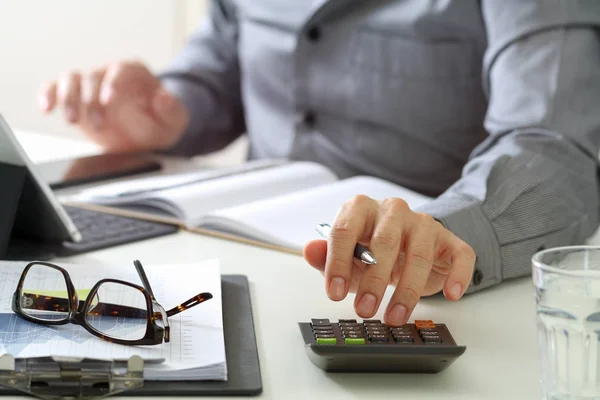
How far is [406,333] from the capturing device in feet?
2.10

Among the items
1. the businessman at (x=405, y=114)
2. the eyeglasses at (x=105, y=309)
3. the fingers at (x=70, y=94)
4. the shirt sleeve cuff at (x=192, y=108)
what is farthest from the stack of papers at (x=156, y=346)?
the shirt sleeve cuff at (x=192, y=108)

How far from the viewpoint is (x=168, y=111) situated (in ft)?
5.05

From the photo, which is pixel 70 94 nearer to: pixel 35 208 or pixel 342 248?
pixel 35 208

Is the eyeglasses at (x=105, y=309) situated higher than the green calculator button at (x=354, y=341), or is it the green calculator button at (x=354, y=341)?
the eyeglasses at (x=105, y=309)

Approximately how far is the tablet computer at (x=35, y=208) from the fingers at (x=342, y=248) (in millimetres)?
336

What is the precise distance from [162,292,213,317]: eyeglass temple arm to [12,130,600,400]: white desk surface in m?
0.06

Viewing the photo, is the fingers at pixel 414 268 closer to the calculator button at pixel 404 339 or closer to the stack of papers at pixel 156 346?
the calculator button at pixel 404 339

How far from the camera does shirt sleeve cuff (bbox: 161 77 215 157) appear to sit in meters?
1.67

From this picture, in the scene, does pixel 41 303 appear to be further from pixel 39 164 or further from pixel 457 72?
pixel 457 72

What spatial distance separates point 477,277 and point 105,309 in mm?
377

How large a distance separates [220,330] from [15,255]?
32cm

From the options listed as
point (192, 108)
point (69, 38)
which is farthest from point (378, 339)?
point (69, 38)

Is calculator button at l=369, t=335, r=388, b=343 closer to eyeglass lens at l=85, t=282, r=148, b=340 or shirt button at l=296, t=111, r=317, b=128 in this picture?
eyeglass lens at l=85, t=282, r=148, b=340

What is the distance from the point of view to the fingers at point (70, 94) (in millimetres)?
1440
